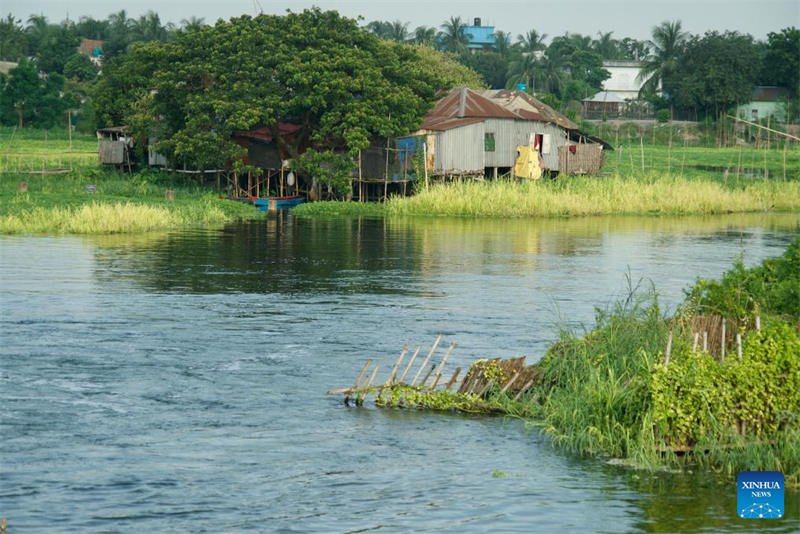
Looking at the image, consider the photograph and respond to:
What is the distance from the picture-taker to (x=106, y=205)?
4059 cm

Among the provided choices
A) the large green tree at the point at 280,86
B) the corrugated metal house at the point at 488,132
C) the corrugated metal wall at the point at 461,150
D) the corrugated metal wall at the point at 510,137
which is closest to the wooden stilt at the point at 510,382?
the large green tree at the point at 280,86

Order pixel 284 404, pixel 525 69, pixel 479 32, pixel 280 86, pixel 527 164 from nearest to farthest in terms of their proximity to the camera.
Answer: pixel 284 404, pixel 280 86, pixel 527 164, pixel 525 69, pixel 479 32

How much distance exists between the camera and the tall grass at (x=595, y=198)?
47531 mm

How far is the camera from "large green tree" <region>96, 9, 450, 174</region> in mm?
48812

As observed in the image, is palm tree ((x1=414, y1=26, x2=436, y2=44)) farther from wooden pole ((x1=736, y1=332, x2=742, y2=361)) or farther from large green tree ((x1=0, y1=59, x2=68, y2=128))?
wooden pole ((x1=736, y1=332, x2=742, y2=361))

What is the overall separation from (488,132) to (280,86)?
10.2 m

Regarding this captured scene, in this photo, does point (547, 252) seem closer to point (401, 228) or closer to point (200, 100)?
point (401, 228)

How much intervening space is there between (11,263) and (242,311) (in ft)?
33.9

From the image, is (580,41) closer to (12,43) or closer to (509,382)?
(12,43)

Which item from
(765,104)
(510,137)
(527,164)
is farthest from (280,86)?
(765,104)

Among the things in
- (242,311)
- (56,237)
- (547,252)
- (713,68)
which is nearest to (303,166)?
(56,237)

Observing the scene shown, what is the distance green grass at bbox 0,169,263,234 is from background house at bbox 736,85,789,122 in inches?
1882

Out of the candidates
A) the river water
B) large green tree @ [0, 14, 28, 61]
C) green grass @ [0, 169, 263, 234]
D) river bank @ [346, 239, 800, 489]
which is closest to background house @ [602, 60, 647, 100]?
large green tree @ [0, 14, 28, 61]

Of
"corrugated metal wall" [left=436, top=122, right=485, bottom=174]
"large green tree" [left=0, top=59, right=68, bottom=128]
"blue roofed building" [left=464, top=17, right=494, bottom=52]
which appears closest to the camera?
"corrugated metal wall" [left=436, top=122, right=485, bottom=174]
